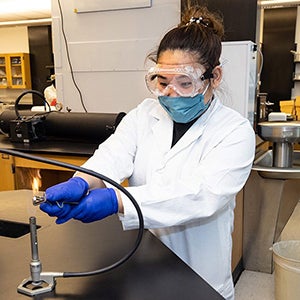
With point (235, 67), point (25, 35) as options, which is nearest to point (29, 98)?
point (25, 35)

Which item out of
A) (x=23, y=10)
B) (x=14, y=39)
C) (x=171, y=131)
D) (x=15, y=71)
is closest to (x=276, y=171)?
(x=171, y=131)

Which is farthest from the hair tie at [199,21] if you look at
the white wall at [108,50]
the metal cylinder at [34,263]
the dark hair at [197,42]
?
the white wall at [108,50]

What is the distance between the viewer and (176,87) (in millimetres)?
1287

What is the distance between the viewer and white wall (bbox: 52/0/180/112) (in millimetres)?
3104

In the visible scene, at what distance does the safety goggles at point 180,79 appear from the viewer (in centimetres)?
124

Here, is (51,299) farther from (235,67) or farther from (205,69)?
(235,67)

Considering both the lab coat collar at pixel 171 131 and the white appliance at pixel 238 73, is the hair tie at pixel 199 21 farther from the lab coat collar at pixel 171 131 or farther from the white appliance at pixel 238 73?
the white appliance at pixel 238 73

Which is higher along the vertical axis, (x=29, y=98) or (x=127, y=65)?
(x=127, y=65)

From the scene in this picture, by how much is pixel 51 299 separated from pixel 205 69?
88cm

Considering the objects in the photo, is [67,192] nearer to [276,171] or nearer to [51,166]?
[276,171]

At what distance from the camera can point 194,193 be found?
108 cm

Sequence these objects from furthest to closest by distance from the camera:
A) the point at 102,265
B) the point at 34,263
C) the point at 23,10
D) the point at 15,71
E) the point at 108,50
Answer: the point at 15,71
the point at 23,10
the point at 108,50
the point at 102,265
the point at 34,263

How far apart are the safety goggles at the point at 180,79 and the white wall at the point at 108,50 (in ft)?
6.22

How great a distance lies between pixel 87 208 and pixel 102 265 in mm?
158
